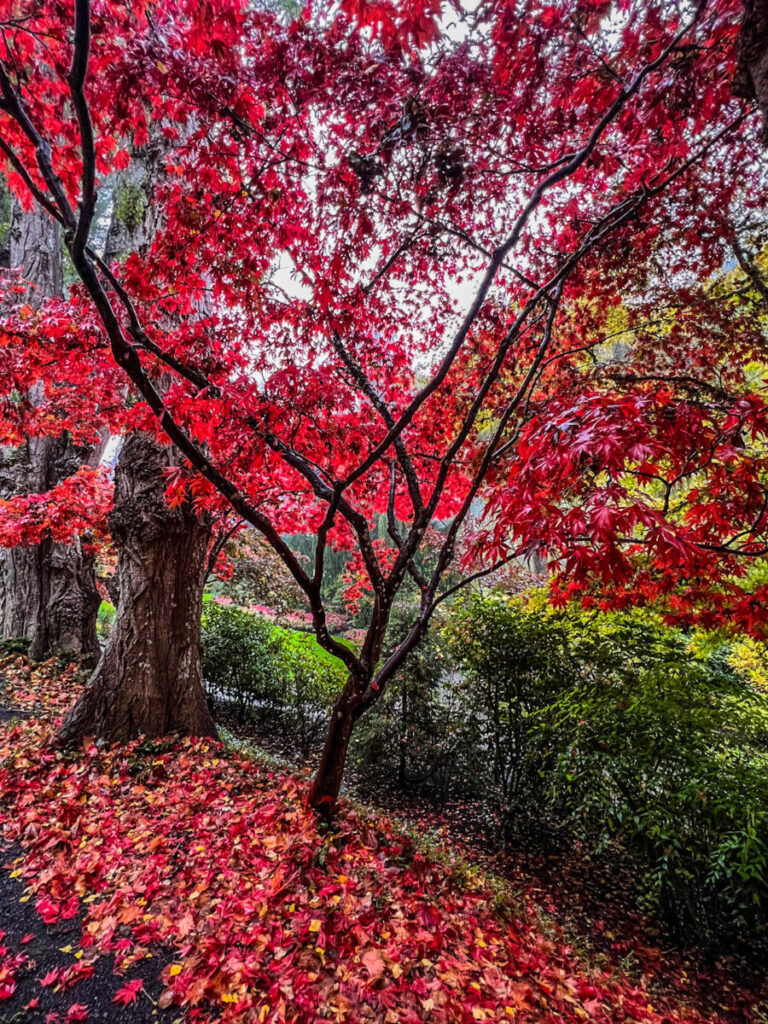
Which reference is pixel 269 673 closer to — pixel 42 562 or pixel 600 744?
pixel 42 562

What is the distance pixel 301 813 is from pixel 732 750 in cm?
301

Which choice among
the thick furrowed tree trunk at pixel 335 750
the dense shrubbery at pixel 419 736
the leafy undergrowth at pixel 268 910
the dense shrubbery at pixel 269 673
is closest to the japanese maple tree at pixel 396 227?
the thick furrowed tree trunk at pixel 335 750

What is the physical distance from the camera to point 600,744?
10.9 ft

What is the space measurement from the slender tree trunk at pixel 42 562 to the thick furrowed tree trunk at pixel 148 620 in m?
3.16

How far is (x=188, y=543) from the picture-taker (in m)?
4.19

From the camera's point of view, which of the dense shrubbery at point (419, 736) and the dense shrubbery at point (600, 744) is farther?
the dense shrubbery at point (419, 736)

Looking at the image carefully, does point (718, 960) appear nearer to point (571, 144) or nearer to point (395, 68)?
point (571, 144)

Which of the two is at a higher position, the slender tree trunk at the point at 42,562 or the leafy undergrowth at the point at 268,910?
the slender tree trunk at the point at 42,562

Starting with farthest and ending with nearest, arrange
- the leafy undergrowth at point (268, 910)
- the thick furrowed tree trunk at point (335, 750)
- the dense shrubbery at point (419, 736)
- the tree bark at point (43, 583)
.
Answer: the tree bark at point (43, 583) < the dense shrubbery at point (419, 736) < the thick furrowed tree trunk at point (335, 750) < the leafy undergrowth at point (268, 910)

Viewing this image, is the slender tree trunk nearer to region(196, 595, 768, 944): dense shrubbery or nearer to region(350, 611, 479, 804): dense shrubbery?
region(196, 595, 768, 944): dense shrubbery

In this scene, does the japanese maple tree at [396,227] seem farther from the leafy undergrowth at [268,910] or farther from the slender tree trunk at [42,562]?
the slender tree trunk at [42,562]

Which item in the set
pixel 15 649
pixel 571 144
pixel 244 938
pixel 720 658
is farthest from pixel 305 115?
pixel 720 658

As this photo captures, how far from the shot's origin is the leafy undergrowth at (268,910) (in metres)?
1.88

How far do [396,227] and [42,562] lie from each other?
6509mm
